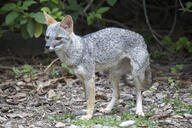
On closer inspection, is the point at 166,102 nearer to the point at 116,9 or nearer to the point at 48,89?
the point at 48,89

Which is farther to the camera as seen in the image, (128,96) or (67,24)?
(128,96)

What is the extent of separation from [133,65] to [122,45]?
45cm

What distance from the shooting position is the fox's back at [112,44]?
21.9 feet

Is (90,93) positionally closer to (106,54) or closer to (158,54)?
(106,54)

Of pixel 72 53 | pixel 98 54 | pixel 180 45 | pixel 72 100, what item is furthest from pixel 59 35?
pixel 180 45

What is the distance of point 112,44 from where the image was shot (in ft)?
22.1

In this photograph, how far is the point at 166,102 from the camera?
23.3 ft

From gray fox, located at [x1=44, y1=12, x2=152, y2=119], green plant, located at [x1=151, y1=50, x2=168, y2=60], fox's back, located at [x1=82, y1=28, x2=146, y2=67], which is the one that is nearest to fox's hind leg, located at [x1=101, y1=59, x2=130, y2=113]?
gray fox, located at [x1=44, y1=12, x2=152, y2=119]

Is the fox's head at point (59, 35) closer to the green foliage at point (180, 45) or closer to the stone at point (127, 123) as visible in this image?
the stone at point (127, 123)

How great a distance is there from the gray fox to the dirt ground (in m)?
0.36

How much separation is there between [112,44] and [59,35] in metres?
1.21

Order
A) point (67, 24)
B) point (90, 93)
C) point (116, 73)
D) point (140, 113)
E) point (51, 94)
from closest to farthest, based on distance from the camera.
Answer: point (67, 24) < point (90, 93) < point (140, 113) < point (116, 73) < point (51, 94)

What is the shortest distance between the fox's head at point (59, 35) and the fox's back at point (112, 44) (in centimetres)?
57

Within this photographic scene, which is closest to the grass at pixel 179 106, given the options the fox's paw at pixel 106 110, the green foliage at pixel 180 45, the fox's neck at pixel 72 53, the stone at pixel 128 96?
the stone at pixel 128 96
